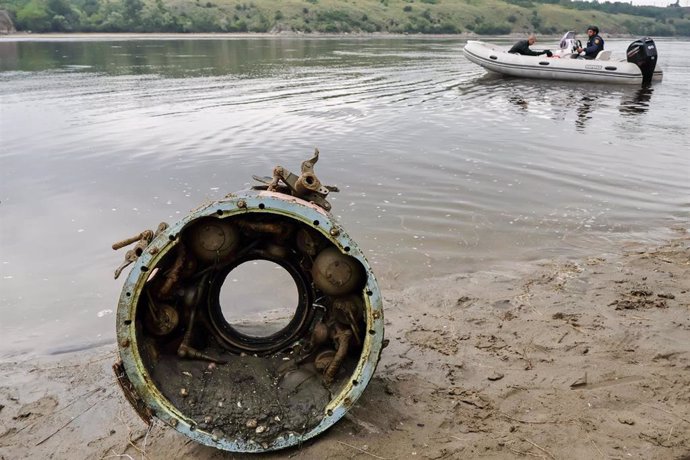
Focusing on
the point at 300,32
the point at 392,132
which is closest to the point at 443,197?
the point at 392,132

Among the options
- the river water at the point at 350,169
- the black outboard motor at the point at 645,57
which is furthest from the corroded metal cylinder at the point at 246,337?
the black outboard motor at the point at 645,57

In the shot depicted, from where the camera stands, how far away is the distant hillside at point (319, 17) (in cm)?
4934

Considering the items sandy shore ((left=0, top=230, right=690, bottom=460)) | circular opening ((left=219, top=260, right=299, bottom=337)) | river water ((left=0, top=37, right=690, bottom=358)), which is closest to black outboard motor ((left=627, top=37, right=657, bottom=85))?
river water ((left=0, top=37, right=690, bottom=358))

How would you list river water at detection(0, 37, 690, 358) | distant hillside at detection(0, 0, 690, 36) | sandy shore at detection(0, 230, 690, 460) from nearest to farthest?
1. sandy shore at detection(0, 230, 690, 460)
2. river water at detection(0, 37, 690, 358)
3. distant hillside at detection(0, 0, 690, 36)

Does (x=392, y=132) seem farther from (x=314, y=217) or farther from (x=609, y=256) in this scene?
(x=314, y=217)

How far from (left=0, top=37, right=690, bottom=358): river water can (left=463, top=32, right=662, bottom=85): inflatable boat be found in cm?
120

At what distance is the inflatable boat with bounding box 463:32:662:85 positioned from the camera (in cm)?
1788

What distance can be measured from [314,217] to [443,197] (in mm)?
4591

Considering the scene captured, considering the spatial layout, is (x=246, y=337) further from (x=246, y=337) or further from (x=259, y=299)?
(x=259, y=299)

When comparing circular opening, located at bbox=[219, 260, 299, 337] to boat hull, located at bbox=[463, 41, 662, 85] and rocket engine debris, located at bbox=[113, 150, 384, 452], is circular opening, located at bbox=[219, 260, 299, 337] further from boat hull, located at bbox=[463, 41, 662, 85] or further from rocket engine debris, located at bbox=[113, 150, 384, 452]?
boat hull, located at bbox=[463, 41, 662, 85]

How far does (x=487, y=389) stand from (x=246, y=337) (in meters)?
1.44

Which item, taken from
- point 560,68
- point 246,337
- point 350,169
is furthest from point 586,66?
point 246,337

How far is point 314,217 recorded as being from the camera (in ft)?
9.34

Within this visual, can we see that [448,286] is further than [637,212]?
No
